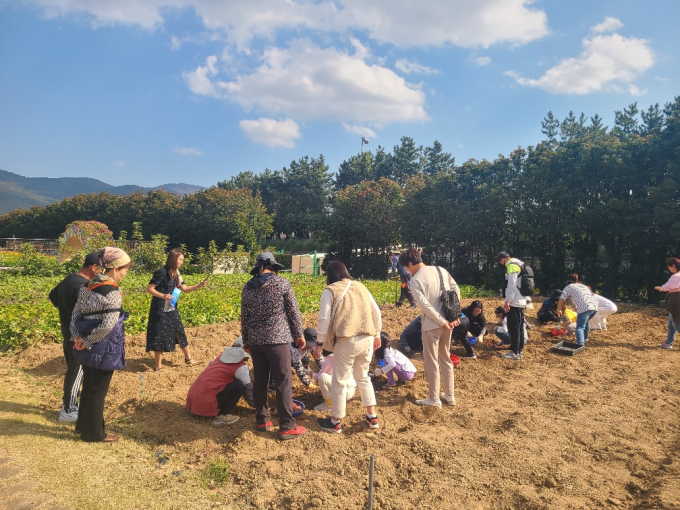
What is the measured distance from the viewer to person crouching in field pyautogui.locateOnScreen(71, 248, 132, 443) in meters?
3.61

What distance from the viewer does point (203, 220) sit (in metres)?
35.0

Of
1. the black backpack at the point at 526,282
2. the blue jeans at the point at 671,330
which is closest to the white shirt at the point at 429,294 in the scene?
the black backpack at the point at 526,282

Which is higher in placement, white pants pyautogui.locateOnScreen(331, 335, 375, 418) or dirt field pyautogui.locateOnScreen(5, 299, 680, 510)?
white pants pyautogui.locateOnScreen(331, 335, 375, 418)

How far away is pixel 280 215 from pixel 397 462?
40.2 meters

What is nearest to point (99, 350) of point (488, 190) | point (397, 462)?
point (397, 462)

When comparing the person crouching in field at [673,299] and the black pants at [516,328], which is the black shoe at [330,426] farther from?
the person crouching in field at [673,299]

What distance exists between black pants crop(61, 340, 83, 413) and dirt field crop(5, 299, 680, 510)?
408mm

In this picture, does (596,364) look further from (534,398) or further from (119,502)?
(119,502)

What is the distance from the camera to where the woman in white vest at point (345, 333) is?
3955mm

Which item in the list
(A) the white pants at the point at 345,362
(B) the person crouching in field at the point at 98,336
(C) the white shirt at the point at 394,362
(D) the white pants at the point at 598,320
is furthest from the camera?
(D) the white pants at the point at 598,320

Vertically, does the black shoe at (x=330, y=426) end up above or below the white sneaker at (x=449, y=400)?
below

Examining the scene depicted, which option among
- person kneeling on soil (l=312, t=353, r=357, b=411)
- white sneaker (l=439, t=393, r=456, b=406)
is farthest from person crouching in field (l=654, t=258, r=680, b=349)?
person kneeling on soil (l=312, t=353, r=357, b=411)

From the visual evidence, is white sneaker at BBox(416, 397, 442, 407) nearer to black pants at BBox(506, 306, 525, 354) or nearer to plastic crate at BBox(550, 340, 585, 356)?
black pants at BBox(506, 306, 525, 354)

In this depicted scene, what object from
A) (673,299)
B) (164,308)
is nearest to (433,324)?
(164,308)
